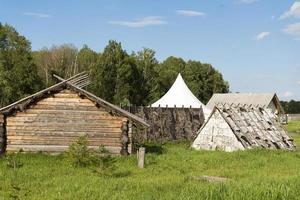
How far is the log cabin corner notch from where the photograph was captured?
25203 millimetres

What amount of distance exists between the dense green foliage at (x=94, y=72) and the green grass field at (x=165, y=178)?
37295mm

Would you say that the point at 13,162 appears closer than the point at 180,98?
Yes

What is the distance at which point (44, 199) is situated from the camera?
13188 mm

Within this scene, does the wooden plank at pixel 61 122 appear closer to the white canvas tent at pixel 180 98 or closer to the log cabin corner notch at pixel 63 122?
the log cabin corner notch at pixel 63 122

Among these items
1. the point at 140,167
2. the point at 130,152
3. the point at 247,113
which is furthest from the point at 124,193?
the point at 247,113

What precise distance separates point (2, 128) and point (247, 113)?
49.1 ft

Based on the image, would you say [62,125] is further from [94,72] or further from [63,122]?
[94,72]

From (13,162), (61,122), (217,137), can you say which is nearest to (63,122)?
(61,122)

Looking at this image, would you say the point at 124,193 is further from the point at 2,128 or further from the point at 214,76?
the point at 214,76

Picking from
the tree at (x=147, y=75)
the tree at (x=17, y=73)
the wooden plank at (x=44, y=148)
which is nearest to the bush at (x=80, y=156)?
the wooden plank at (x=44, y=148)

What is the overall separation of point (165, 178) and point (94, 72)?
5620 centimetres

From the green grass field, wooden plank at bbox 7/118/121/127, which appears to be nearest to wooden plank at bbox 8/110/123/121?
wooden plank at bbox 7/118/121/127

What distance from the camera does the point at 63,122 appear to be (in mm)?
25562

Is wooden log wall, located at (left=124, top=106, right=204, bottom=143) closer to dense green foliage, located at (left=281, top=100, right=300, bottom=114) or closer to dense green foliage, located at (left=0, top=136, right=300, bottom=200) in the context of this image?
dense green foliage, located at (left=0, top=136, right=300, bottom=200)
